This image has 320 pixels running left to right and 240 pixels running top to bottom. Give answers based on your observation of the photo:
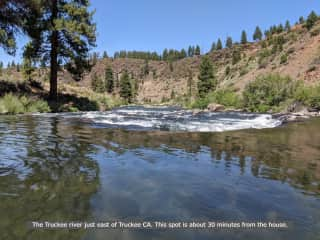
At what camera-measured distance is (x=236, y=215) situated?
265 cm

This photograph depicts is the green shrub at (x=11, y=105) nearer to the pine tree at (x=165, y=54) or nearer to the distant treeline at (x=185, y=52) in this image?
the distant treeline at (x=185, y=52)

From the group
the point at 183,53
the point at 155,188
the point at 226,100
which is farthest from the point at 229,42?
the point at 155,188

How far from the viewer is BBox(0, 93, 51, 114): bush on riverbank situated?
13.6 metres

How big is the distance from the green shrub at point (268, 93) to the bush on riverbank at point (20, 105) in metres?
20.2

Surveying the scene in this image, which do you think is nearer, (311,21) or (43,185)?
(43,185)

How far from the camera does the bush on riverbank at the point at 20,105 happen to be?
44.5ft

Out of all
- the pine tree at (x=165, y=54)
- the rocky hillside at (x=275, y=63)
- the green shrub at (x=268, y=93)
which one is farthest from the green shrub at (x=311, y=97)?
the pine tree at (x=165, y=54)

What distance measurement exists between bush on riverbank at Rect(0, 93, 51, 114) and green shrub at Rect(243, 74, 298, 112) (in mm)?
20186

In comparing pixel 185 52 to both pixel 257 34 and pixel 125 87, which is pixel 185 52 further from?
pixel 125 87

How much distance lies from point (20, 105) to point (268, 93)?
2341 centimetres

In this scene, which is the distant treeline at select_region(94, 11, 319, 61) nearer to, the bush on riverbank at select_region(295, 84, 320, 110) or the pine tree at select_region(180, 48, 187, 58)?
the pine tree at select_region(180, 48, 187, 58)

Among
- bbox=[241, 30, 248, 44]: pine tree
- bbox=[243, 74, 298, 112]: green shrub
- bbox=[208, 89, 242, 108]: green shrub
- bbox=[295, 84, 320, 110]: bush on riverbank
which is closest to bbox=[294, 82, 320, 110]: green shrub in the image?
bbox=[295, 84, 320, 110]: bush on riverbank

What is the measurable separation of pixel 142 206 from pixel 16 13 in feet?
57.6

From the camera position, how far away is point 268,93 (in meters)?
26.8
